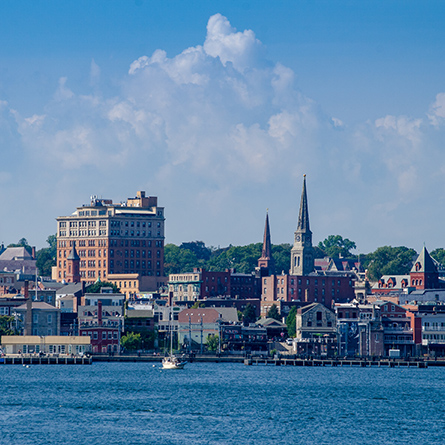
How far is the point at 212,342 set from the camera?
196500 millimetres

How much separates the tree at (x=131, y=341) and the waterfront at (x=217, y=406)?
25555 mm

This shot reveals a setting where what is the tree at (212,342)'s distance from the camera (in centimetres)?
19575

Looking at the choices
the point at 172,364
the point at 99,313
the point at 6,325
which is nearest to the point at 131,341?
the point at 99,313

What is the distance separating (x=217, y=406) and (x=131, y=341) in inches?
3099

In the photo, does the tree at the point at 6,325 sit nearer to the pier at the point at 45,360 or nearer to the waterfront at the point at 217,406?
the pier at the point at 45,360

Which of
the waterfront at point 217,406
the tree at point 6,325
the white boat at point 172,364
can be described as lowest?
the waterfront at point 217,406

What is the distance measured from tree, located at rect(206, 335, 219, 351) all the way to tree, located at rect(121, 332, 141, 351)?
984 centimetres

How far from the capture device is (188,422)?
4008 inches

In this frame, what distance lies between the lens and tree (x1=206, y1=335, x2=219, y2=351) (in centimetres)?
19575

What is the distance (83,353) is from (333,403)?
69.2m

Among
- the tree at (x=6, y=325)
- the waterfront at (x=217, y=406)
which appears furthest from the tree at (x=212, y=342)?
the waterfront at (x=217, y=406)

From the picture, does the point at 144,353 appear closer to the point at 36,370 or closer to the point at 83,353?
the point at 83,353

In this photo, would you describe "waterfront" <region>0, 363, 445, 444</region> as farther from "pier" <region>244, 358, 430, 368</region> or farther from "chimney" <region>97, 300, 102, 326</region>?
"chimney" <region>97, 300, 102, 326</region>

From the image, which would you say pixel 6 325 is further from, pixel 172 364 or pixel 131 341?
pixel 172 364
